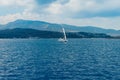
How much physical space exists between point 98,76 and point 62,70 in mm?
14441

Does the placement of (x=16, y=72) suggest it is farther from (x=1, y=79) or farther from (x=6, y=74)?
(x=1, y=79)

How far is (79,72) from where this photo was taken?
80.6 m

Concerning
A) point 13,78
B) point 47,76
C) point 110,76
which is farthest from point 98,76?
point 13,78

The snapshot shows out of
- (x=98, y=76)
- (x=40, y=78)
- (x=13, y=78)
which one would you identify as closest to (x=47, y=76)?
(x=40, y=78)

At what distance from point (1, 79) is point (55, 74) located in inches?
608

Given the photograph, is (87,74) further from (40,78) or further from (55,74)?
(40,78)

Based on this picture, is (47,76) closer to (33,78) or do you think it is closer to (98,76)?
(33,78)

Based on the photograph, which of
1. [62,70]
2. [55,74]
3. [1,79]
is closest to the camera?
[1,79]

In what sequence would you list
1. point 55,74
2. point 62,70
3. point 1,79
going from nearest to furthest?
point 1,79
point 55,74
point 62,70

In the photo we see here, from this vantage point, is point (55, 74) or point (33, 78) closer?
point (33, 78)

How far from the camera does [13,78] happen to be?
7194cm

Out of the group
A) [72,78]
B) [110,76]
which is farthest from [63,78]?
[110,76]

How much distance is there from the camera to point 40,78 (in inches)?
2781

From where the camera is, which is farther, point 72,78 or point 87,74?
point 87,74
